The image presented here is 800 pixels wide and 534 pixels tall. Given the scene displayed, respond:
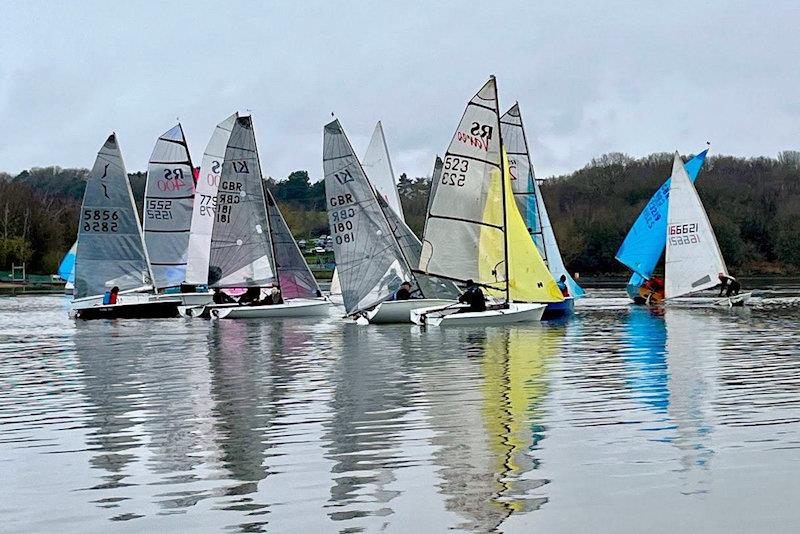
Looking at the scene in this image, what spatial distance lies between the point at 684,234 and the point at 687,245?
373 millimetres

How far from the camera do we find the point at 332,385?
16.8m

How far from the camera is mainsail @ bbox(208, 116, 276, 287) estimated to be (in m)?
39.0

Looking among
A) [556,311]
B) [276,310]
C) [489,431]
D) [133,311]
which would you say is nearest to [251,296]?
[276,310]

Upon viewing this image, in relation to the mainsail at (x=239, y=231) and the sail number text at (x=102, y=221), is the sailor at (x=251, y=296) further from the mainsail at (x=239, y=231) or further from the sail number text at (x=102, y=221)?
the sail number text at (x=102, y=221)

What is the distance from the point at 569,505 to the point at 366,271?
86.3ft

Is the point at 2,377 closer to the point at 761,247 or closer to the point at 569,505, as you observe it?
the point at 569,505

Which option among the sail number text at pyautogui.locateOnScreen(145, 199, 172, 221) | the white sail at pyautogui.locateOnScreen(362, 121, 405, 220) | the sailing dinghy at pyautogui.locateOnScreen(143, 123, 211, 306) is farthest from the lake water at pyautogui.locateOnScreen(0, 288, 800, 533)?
the sail number text at pyautogui.locateOnScreen(145, 199, 172, 221)

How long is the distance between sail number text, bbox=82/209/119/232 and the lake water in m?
18.6

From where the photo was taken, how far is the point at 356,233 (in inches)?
1374

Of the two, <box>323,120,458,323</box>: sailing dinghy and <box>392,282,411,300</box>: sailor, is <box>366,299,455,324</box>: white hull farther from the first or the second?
<box>323,120,458,323</box>: sailing dinghy

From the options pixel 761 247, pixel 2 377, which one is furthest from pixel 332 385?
pixel 761 247

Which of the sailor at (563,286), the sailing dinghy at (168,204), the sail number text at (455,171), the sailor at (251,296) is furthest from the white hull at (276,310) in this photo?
the sailing dinghy at (168,204)

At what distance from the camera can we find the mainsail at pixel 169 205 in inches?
1834

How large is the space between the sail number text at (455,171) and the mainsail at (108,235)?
39.7ft
